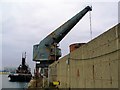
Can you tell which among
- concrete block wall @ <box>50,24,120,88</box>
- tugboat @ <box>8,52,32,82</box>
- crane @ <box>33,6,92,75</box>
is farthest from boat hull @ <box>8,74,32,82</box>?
concrete block wall @ <box>50,24,120,88</box>

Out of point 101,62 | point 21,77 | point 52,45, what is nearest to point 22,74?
point 21,77

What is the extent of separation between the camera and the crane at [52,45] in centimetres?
4259

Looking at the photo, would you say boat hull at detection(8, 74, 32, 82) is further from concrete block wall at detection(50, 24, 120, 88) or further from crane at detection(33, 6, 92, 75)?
concrete block wall at detection(50, 24, 120, 88)

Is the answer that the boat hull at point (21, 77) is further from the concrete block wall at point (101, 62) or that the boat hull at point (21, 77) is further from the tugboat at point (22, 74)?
the concrete block wall at point (101, 62)

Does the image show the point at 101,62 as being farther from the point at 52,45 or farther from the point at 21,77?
the point at 21,77

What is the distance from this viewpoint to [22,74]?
7738cm

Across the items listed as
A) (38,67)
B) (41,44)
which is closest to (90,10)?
(41,44)

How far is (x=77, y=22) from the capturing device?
42344mm

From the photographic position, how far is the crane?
42594 millimetres

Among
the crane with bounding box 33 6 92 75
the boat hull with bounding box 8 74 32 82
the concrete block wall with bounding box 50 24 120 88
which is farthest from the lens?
the boat hull with bounding box 8 74 32 82

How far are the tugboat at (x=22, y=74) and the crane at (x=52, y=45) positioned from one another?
32945mm

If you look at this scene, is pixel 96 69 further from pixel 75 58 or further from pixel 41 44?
pixel 41 44

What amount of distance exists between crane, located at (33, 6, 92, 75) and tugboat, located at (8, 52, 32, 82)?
108 ft

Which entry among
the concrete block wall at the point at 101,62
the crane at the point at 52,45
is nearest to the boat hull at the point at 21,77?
the crane at the point at 52,45
